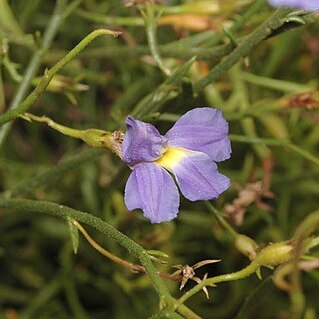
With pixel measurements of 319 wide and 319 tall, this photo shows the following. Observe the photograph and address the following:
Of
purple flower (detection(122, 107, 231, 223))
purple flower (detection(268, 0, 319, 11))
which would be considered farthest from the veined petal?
purple flower (detection(268, 0, 319, 11))

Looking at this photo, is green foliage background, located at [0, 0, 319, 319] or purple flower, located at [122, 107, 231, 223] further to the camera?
green foliage background, located at [0, 0, 319, 319]

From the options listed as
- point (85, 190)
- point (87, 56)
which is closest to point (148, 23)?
point (87, 56)

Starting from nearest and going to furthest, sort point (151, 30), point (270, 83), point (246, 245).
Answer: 1. point (246, 245)
2. point (151, 30)
3. point (270, 83)

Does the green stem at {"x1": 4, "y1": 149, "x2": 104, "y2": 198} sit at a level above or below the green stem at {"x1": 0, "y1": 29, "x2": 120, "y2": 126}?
below

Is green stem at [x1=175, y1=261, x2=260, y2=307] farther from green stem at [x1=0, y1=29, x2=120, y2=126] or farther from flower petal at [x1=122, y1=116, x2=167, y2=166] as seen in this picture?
green stem at [x1=0, y1=29, x2=120, y2=126]

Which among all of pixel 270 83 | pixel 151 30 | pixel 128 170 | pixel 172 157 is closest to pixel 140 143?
pixel 172 157

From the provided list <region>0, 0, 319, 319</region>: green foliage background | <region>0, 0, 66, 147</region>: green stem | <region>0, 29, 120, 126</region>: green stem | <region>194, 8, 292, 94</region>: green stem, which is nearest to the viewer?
<region>0, 29, 120, 126</region>: green stem

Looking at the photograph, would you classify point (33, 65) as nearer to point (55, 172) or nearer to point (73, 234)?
point (55, 172)

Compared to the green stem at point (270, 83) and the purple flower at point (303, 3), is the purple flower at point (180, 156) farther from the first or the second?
the green stem at point (270, 83)
